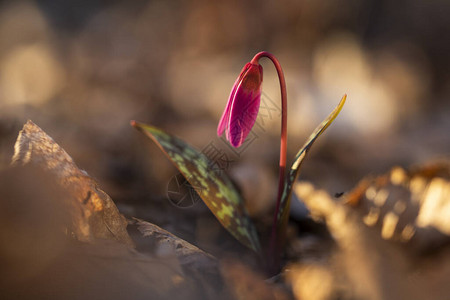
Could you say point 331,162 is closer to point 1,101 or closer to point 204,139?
point 204,139

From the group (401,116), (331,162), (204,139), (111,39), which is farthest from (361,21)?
(111,39)

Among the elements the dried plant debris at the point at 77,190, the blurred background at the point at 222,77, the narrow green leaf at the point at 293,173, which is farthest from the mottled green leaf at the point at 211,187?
the blurred background at the point at 222,77

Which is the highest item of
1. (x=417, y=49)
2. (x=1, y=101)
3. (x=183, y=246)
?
(x=417, y=49)

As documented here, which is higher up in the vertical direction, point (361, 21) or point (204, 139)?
point (361, 21)

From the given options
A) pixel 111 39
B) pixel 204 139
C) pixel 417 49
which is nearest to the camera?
pixel 204 139

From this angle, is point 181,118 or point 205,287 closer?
point 205,287

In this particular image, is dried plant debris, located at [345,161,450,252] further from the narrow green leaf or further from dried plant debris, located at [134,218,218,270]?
dried plant debris, located at [134,218,218,270]
